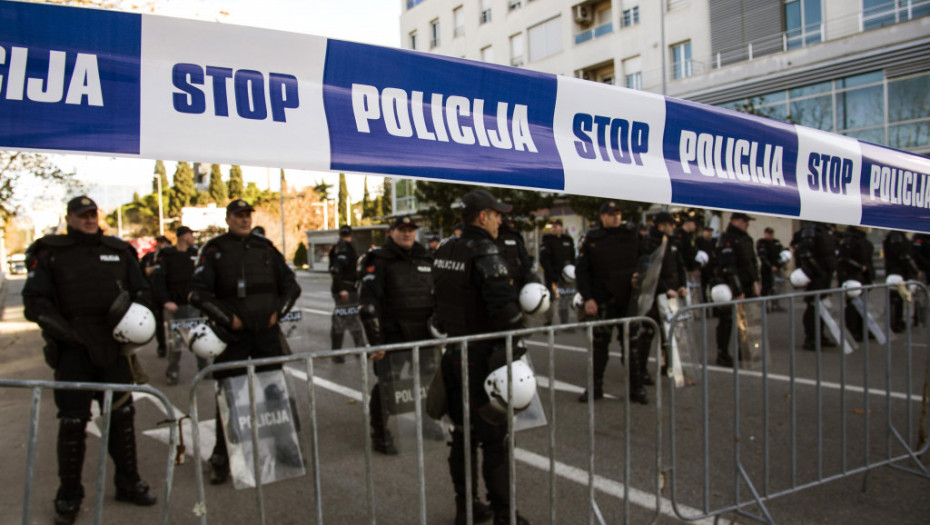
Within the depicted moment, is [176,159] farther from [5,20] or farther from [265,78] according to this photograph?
[5,20]

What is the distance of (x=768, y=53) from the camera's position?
69.1ft

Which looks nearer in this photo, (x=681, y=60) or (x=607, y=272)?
(x=607, y=272)

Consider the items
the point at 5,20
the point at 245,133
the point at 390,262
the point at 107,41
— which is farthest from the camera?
the point at 390,262

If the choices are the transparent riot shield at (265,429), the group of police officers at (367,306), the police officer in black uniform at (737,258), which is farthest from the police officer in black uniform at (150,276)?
the police officer in black uniform at (737,258)

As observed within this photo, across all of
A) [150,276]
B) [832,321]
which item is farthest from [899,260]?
[150,276]

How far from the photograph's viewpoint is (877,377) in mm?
6371

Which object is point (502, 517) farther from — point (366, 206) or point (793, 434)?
point (366, 206)

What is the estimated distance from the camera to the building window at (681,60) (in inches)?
935

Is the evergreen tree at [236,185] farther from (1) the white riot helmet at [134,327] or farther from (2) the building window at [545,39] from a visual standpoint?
(1) the white riot helmet at [134,327]

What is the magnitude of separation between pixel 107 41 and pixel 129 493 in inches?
124

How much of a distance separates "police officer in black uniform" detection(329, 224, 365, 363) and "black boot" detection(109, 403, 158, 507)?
370cm

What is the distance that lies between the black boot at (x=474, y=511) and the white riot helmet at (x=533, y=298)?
4.49ft

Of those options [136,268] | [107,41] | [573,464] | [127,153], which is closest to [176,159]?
[127,153]

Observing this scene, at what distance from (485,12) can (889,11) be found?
19311mm
